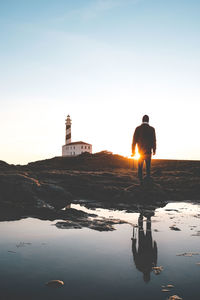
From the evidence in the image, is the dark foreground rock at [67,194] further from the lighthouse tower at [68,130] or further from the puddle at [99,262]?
the lighthouse tower at [68,130]

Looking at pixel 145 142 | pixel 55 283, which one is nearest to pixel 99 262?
pixel 55 283

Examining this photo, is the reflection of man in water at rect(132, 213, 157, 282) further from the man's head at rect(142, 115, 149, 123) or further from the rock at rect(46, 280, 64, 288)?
the man's head at rect(142, 115, 149, 123)

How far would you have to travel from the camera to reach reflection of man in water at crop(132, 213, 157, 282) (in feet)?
8.52

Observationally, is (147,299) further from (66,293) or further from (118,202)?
(118,202)

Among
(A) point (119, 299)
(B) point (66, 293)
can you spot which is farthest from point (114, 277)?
(B) point (66, 293)

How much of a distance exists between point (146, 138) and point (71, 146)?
2194 inches

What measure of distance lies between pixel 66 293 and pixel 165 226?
3.07 meters

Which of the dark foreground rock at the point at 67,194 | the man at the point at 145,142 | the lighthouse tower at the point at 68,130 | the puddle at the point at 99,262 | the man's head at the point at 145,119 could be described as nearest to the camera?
the puddle at the point at 99,262

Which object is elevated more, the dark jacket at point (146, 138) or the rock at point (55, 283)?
the dark jacket at point (146, 138)

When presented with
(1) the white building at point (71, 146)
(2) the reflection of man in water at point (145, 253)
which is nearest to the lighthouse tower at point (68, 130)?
(1) the white building at point (71, 146)

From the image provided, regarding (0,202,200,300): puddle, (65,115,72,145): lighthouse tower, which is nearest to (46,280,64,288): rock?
(0,202,200,300): puddle

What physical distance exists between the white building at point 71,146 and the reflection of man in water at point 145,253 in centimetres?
5860

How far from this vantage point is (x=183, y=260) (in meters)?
2.85

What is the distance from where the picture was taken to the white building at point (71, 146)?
6260cm
